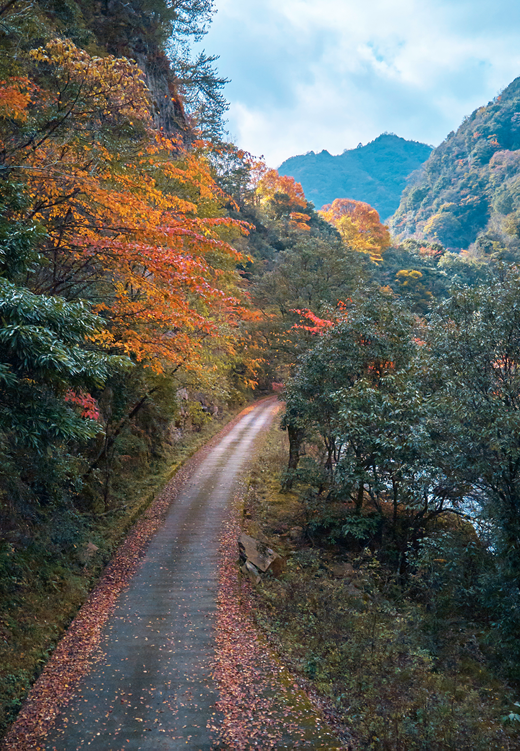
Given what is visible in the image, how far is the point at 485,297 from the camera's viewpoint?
26.5 feet

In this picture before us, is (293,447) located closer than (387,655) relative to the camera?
No

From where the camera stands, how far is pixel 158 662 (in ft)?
22.3

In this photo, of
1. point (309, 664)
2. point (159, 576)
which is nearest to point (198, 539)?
point (159, 576)

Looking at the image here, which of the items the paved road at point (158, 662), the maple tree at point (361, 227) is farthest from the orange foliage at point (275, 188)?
the paved road at point (158, 662)

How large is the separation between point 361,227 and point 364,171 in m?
119

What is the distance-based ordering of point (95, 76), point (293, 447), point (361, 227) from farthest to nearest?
point (361, 227) → point (293, 447) → point (95, 76)

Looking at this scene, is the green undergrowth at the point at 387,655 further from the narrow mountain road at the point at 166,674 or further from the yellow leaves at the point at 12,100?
the yellow leaves at the point at 12,100

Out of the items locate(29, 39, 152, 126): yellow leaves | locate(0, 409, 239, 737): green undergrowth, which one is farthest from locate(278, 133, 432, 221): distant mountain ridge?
locate(0, 409, 239, 737): green undergrowth

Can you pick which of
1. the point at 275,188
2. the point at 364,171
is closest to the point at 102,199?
the point at 275,188

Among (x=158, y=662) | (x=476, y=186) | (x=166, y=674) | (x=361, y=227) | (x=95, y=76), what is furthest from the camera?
(x=476, y=186)

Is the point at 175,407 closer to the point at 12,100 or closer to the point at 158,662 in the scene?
the point at 158,662

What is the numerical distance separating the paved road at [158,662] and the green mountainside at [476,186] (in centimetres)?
6778

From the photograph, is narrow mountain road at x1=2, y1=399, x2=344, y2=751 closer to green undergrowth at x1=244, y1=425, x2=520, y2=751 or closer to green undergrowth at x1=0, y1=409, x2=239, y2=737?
green undergrowth at x1=0, y1=409, x2=239, y2=737

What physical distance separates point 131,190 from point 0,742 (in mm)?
9257
